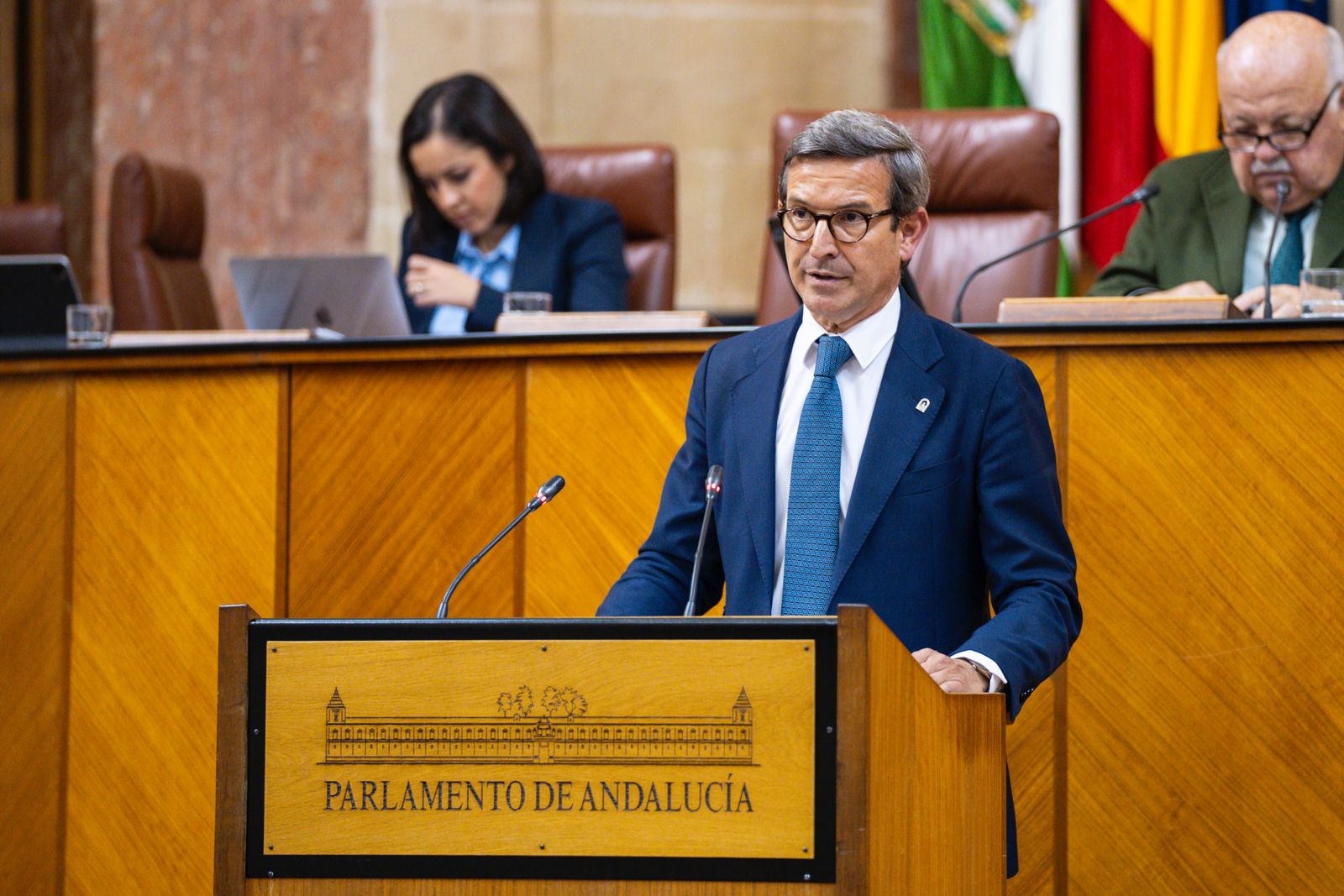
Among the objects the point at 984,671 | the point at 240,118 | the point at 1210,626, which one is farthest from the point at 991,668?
the point at 240,118

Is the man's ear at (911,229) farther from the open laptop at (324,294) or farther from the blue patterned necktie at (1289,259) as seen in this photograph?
the open laptop at (324,294)

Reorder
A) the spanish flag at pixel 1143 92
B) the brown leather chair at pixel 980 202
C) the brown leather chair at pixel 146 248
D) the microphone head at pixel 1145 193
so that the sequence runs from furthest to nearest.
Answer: the spanish flag at pixel 1143 92 < the brown leather chair at pixel 146 248 < the brown leather chair at pixel 980 202 < the microphone head at pixel 1145 193

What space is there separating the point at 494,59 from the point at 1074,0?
1.74 m

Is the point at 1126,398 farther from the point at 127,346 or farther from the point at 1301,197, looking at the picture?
the point at 127,346

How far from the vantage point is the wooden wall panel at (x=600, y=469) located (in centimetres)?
259

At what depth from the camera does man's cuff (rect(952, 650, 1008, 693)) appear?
62.8 inches

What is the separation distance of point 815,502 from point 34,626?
1481 millimetres

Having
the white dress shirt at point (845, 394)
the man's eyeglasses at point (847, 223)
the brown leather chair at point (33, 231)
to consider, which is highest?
the brown leather chair at point (33, 231)

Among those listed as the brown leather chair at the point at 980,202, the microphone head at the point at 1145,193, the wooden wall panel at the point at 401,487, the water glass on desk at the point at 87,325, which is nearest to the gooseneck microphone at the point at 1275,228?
the microphone head at the point at 1145,193

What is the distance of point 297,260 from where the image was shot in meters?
3.32

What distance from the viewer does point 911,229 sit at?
1.92 m

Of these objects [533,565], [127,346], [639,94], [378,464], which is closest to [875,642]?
[533,565]

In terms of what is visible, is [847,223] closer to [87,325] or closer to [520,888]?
[520,888]

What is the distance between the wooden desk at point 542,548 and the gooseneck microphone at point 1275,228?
0.35 m
